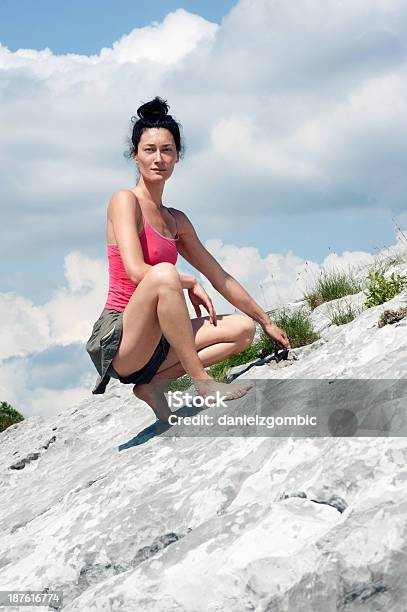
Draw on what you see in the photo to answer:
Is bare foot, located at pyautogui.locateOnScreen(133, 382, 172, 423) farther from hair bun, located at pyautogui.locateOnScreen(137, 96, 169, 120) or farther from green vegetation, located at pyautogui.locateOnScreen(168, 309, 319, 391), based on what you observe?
hair bun, located at pyautogui.locateOnScreen(137, 96, 169, 120)

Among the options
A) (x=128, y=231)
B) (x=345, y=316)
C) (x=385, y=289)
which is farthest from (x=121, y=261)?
(x=345, y=316)

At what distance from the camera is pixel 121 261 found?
618cm

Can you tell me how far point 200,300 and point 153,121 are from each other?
1567 millimetres

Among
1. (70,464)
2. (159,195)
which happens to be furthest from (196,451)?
(70,464)

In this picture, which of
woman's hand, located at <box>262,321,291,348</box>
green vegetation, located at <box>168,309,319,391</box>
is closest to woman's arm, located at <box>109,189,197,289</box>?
woman's hand, located at <box>262,321,291,348</box>

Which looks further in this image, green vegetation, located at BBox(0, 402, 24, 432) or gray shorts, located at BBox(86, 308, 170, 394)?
green vegetation, located at BBox(0, 402, 24, 432)

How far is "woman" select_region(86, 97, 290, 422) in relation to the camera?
221 inches

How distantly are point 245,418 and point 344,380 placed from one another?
75 cm

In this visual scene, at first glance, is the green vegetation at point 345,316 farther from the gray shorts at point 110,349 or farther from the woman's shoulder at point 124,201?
the woman's shoulder at point 124,201

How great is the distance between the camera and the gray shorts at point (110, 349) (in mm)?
6004

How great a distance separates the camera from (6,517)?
6891 millimetres

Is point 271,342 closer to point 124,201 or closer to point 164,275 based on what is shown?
point 124,201

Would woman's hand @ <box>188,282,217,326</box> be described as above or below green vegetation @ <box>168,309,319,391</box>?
above

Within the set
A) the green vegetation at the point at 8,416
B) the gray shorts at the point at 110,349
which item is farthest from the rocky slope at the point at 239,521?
the green vegetation at the point at 8,416
